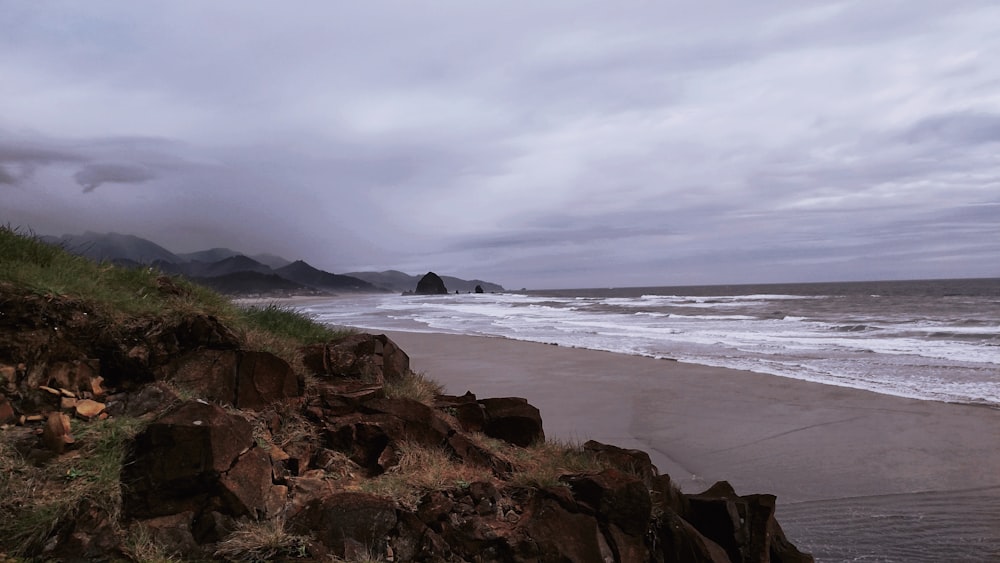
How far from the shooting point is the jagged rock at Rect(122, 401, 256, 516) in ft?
11.8

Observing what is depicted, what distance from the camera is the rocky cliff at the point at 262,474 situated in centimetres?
349

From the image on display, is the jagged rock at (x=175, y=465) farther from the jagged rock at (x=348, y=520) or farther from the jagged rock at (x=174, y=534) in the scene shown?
the jagged rock at (x=348, y=520)

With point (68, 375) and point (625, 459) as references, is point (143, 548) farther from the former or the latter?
point (625, 459)

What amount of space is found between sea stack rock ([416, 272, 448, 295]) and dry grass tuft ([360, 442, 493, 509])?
161465mm

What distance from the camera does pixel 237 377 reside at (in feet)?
16.2

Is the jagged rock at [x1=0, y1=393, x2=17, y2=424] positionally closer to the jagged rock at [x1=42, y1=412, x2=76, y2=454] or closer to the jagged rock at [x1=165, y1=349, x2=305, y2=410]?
the jagged rock at [x1=42, y1=412, x2=76, y2=454]

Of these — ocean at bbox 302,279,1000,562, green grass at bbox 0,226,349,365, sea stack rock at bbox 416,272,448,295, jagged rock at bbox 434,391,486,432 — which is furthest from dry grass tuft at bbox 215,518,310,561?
sea stack rock at bbox 416,272,448,295

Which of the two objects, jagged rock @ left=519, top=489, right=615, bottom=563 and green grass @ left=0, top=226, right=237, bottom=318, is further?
green grass @ left=0, top=226, right=237, bottom=318

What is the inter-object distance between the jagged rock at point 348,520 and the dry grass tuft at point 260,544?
139 mm

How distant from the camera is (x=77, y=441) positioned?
3801 mm

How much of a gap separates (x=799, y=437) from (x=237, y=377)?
7812 mm

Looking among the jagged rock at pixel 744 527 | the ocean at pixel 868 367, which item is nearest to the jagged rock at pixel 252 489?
the jagged rock at pixel 744 527

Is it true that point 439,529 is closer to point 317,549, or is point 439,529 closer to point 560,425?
point 317,549

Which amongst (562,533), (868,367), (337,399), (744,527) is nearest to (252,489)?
(337,399)
